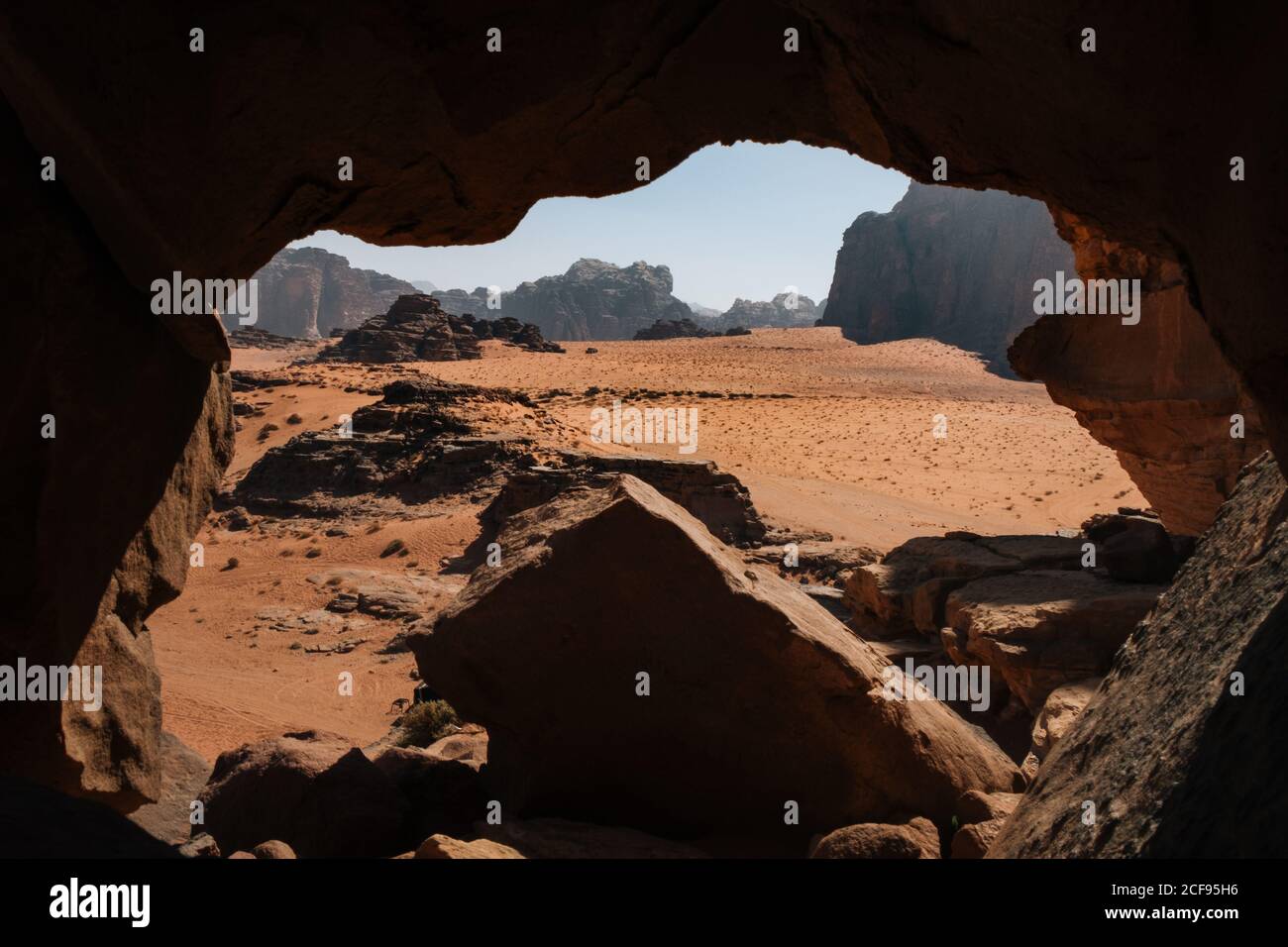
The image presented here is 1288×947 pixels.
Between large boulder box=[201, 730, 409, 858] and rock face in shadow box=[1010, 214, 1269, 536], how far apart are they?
10109mm

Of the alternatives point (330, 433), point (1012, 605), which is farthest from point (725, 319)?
point (1012, 605)

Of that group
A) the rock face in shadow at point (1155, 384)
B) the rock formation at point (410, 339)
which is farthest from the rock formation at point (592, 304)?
the rock face in shadow at point (1155, 384)

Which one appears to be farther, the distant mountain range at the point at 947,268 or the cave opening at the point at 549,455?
the distant mountain range at the point at 947,268

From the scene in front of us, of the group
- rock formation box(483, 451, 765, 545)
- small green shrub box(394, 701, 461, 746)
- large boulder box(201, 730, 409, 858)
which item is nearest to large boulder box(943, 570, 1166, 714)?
small green shrub box(394, 701, 461, 746)

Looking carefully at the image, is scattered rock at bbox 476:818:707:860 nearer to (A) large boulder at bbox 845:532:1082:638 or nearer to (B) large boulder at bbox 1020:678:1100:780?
(B) large boulder at bbox 1020:678:1100:780

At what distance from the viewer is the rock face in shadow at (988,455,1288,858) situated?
263cm

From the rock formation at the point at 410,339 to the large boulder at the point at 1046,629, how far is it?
5383 centimetres

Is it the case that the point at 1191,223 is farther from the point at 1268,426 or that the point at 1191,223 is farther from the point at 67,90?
the point at 67,90

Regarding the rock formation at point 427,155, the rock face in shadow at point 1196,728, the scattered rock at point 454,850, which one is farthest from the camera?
the scattered rock at point 454,850

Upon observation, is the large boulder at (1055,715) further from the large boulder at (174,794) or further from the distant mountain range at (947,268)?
the distant mountain range at (947,268)

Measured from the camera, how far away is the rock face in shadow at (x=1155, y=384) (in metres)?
11.5

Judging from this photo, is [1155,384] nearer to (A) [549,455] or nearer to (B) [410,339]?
(A) [549,455]
